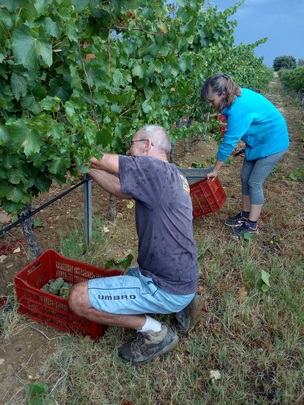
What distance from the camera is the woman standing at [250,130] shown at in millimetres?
3203

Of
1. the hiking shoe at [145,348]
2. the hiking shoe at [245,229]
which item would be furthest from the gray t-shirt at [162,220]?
the hiking shoe at [245,229]

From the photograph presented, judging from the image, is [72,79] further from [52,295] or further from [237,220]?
[237,220]

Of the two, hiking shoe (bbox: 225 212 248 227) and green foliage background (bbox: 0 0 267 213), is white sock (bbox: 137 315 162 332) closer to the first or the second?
green foliage background (bbox: 0 0 267 213)

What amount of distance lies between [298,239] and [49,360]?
2665mm

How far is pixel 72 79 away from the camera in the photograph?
1.94 m

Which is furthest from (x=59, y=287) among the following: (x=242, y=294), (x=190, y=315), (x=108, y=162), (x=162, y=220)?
(x=242, y=294)

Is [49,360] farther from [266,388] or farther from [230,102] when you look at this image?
[230,102]

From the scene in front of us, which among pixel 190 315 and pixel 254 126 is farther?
pixel 254 126

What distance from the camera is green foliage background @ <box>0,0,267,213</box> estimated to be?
4.85 feet

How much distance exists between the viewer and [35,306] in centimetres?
247

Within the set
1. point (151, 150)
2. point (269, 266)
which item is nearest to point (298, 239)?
point (269, 266)

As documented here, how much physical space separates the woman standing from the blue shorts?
67.9 inches

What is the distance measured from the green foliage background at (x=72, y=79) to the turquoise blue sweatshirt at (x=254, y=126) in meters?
0.67

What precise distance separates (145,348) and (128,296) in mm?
370
